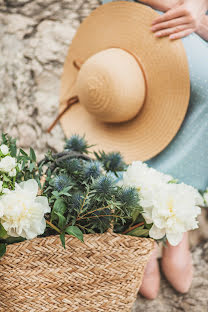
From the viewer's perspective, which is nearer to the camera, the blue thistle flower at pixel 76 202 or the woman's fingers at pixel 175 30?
the blue thistle flower at pixel 76 202

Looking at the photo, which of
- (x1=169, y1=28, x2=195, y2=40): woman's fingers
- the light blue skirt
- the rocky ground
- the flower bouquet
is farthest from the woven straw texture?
the rocky ground

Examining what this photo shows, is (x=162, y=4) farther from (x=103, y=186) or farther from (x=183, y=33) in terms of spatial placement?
(x=103, y=186)

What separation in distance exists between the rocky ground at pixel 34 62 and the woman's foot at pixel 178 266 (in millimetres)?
735

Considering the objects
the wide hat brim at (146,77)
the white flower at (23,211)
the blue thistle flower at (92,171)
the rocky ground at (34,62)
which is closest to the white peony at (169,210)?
the blue thistle flower at (92,171)

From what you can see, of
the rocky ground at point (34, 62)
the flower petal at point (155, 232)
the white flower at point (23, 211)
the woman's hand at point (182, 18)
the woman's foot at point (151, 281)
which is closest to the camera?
the white flower at point (23, 211)

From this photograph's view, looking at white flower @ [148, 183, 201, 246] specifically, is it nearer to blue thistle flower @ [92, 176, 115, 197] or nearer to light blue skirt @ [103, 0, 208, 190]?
blue thistle flower @ [92, 176, 115, 197]

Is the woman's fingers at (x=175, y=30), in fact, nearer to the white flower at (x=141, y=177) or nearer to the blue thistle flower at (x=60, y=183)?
the white flower at (x=141, y=177)

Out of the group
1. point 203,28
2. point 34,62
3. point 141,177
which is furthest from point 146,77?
point 34,62

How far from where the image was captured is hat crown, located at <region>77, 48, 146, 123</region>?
1.12m

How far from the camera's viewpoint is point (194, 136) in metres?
1.08

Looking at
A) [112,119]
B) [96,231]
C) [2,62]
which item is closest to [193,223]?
[96,231]

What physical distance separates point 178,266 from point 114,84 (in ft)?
2.33

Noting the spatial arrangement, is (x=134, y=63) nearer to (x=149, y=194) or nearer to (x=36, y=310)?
(x=149, y=194)

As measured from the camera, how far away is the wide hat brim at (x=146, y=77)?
108 cm
